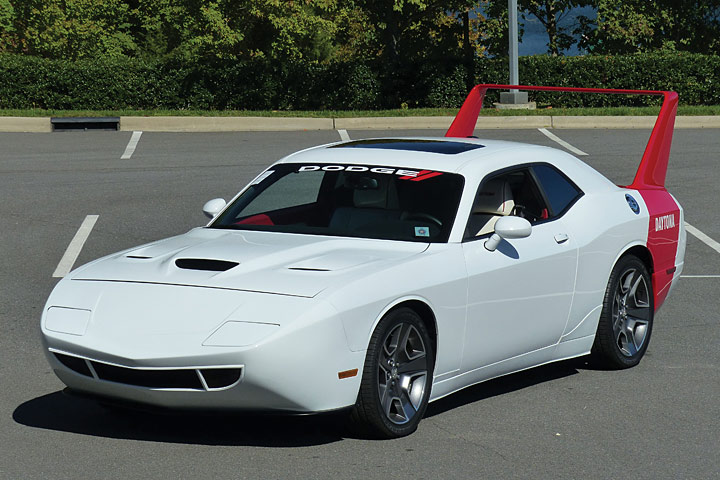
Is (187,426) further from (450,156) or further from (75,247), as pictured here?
(75,247)

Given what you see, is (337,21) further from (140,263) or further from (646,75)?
(140,263)

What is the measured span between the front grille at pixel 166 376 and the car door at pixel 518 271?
4.97 feet

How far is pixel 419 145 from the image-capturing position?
7539mm

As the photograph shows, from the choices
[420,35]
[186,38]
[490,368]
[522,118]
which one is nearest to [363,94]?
[522,118]

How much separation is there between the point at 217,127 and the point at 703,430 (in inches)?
685

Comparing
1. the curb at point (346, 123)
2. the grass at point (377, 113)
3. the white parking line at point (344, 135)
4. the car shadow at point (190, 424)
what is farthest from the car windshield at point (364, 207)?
the grass at point (377, 113)

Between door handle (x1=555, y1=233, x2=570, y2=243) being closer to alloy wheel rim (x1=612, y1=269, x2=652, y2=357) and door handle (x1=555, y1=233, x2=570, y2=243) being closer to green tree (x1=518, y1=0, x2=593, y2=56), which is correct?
alloy wheel rim (x1=612, y1=269, x2=652, y2=357)

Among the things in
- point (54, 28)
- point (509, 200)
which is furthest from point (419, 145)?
point (54, 28)

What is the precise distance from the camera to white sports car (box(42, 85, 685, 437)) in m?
5.51

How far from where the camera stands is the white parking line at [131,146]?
19.2 m

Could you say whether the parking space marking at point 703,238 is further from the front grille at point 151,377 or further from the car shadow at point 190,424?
the front grille at point 151,377

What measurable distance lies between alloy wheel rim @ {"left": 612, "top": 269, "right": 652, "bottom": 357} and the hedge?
791 inches

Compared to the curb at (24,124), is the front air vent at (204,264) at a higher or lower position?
higher

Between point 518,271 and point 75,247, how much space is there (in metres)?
6.48
